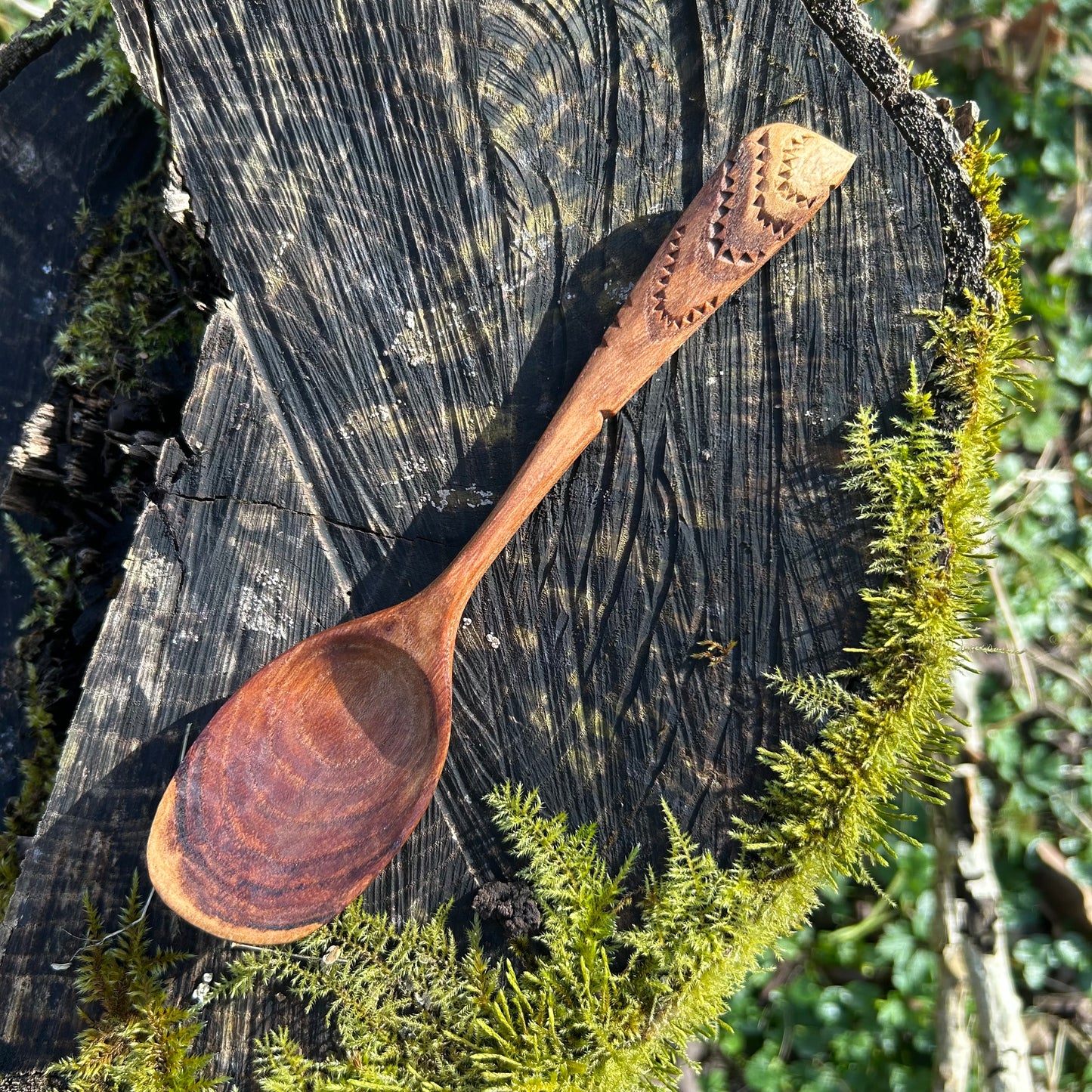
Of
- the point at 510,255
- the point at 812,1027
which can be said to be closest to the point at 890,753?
the point at 510,255

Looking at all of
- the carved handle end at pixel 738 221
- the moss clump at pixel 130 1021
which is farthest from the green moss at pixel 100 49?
the moss clump at pixel 130 1021

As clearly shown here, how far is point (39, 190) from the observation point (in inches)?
66.3

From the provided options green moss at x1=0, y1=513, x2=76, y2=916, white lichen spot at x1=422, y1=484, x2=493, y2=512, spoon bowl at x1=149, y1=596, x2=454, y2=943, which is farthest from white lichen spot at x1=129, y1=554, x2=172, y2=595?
white lichen spot at x1=422, y1=484, x2=493, y2=512

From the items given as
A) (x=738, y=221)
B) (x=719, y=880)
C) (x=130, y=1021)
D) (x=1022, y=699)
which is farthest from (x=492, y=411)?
(x=1022, y=699)

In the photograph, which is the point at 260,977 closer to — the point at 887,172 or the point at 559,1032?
the point at 559,1032

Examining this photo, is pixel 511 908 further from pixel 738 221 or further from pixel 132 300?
pixel 132 300

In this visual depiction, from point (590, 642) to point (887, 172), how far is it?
3.31ft

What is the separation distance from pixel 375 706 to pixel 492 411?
Answer: 61 centimetres

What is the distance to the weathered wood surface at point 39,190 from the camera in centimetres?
165

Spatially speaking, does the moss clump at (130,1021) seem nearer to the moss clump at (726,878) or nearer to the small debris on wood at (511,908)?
the moss clump at (726,878)

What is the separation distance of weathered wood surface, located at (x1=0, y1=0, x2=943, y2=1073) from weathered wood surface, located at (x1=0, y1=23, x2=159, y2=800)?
0.35m

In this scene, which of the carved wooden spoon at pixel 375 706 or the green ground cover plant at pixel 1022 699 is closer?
the carved wooden spoon at pixel 375 706

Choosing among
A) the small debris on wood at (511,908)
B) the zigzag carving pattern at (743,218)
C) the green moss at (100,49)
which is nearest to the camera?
the zigzag carving pattern at (743,218)

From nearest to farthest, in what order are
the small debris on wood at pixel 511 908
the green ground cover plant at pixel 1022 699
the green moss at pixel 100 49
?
→ the small debris on wood at pixel 511 908 → the green moss at pixel 100 49 → the green ground cover plant at pixel 1022 699
